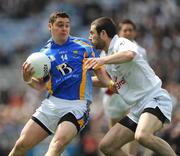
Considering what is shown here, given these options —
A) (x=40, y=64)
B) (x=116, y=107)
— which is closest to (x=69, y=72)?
(x=40, y=64)

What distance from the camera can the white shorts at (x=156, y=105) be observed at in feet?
38.5

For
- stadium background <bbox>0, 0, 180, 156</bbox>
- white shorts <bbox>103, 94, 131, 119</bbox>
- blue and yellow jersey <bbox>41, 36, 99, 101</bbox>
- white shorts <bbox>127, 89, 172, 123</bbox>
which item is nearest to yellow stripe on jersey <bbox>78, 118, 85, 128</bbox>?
blue and yellow jersey <bbox>41, 36, 99, 101</bbox>

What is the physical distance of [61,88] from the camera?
11.8 m

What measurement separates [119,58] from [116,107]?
3.84m

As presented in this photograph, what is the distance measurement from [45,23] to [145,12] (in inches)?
124

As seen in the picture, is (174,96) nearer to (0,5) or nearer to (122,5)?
(122,5)

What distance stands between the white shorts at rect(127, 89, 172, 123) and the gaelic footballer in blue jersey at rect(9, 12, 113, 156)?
1.95 feet

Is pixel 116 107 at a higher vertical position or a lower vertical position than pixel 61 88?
lower

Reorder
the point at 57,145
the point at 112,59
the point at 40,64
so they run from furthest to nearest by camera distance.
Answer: the point at 40,64 → the point at 112,59 → the point at 57,145

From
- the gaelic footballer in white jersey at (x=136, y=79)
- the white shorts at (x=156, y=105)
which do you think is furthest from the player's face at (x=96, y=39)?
the white shorts at (x=156, y=105)

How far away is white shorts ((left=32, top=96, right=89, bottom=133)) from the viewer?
1163cm

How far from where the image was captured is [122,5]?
25219 millimetres

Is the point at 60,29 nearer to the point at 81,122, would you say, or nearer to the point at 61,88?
the point at 61,88

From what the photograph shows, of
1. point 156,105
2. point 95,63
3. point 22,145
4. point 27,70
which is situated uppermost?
point 95,63
